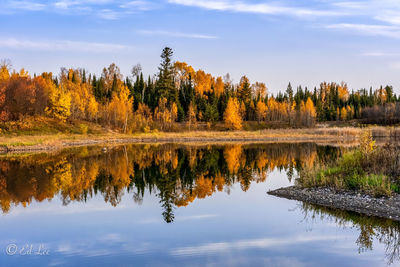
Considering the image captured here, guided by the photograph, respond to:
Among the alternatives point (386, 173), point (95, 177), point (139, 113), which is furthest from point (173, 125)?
point (386, 173)

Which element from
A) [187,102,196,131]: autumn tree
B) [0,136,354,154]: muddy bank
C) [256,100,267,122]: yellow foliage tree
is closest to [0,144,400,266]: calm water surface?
[0,136,354,154]: muddy bank

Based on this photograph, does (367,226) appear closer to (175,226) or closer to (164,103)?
(175,226)

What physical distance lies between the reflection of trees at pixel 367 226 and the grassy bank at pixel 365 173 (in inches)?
80.1

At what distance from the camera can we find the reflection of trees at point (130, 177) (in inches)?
693

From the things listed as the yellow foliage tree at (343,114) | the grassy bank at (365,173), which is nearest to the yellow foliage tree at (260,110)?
the yellow foliage tree at (343,114)

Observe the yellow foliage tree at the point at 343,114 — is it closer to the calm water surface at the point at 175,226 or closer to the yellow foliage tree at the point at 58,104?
the yellow foliage tree at the point at 58,104

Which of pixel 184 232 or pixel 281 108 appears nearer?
pixel 184 232

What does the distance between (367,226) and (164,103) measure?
65107mm

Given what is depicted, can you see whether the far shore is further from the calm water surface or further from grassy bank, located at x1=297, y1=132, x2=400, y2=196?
grassy bank, located at x1=297, y1=132, x2=400, y2=196

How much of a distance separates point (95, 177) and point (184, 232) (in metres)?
12.5

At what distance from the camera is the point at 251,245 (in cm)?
1041

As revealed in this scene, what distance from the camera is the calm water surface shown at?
31.6 feet

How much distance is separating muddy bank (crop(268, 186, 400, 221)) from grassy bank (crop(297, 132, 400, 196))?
43 centimetres

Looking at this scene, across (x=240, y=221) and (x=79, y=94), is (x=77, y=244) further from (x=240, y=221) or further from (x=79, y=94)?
(x=79, y=94)
